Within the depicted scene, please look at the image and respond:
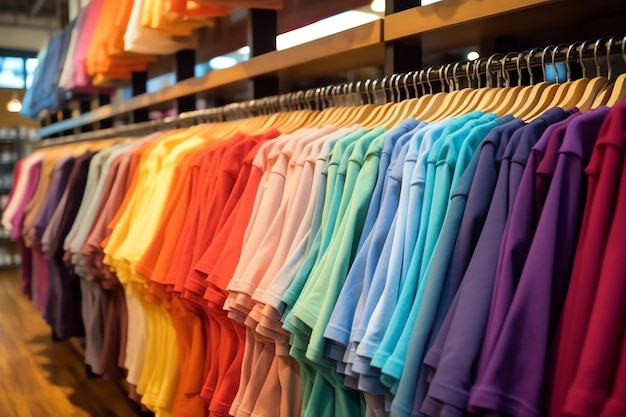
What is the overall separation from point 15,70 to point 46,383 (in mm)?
6566

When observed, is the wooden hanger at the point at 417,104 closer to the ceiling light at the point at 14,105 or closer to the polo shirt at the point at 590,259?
the polo shirt at the point at 590,259

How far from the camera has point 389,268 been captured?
1026 millimetres

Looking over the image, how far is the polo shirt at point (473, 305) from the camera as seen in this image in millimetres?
829

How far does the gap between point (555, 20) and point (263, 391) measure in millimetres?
1066

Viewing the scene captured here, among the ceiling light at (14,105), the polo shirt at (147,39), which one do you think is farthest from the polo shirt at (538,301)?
the ceiling light at (14,105)

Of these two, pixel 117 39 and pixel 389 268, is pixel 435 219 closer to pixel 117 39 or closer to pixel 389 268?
pixel 389 268

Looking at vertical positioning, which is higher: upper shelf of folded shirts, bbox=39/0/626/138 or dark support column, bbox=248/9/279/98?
dark support column, bbox=248/9/279/98

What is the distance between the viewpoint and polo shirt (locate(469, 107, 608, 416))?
80cm

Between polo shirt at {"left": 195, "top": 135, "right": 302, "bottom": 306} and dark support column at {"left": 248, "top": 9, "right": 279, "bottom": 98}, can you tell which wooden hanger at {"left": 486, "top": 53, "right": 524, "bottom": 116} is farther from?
dark support column at {"left": 248, "top": 9, "right": 279, "bottom": 98}

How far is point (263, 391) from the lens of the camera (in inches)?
56.0

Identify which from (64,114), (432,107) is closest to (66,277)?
(432,107)

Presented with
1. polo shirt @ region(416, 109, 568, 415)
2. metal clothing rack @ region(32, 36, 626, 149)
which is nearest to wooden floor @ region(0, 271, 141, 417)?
metal clothing rack @ region(32, 36, 626, 149)

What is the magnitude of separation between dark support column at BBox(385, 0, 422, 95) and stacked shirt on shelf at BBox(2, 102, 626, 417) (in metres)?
0.23

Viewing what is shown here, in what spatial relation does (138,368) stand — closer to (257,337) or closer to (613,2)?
(257,337)
